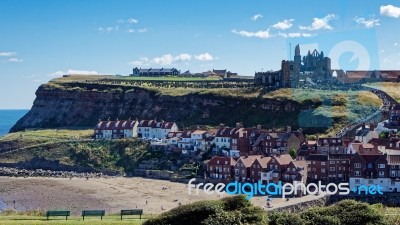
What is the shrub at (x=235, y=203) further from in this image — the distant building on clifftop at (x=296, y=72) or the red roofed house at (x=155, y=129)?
the distant building on clifftop at (x=296, y=72)

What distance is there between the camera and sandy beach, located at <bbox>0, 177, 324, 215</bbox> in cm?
5600

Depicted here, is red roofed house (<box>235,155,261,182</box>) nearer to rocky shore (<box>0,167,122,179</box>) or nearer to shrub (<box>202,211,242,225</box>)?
rocky shore (<box>0,167,122,179</box>)

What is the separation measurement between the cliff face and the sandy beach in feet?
88.1

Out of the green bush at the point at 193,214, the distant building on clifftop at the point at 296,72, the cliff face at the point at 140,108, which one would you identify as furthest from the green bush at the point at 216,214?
the distant building on clifftop at the point at 296,72

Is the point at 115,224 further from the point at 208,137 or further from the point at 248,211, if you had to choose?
the point at 208,137

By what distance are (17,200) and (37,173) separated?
65.6 feet

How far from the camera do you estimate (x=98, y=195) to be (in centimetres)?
6288

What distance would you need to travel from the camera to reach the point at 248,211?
23.4 metres

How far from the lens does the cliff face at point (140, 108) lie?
92500 mm

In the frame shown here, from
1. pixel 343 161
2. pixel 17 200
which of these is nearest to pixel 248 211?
pixel 343 161

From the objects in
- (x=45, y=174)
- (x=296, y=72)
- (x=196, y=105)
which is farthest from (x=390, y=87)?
(x=45, y=174)

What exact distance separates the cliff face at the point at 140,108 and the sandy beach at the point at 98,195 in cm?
2685

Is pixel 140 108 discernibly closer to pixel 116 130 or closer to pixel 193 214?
pixel 116 130

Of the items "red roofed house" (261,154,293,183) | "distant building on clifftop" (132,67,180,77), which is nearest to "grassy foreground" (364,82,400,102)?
"red roofed house" (261,154,293,183)
